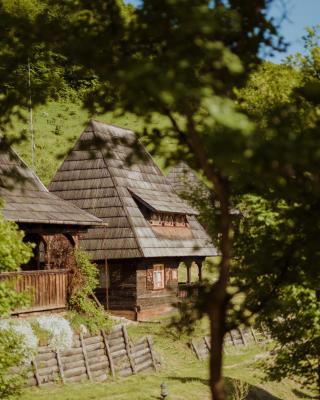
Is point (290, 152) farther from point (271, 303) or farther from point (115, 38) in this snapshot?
point (271, 303)

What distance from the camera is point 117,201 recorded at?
2495 cm

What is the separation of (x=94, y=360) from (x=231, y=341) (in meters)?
6.91

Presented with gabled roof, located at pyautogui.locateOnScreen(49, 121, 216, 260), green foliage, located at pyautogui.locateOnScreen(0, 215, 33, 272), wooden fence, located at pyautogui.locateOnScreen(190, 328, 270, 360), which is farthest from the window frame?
green foliage, located at pyautogui.locateOnScreen(0, 215, 33, 272)

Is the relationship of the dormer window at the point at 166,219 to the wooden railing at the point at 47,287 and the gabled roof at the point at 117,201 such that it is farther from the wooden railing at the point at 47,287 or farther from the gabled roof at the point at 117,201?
the wooden railing at the point at 47,287

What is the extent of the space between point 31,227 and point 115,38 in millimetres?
14954

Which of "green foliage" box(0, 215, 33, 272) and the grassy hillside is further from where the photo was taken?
A: the grassy hillside

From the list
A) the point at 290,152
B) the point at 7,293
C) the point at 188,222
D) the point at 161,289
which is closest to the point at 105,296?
the point at 161,289

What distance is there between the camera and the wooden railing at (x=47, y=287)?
18497 millimetres

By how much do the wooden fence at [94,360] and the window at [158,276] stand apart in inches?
271

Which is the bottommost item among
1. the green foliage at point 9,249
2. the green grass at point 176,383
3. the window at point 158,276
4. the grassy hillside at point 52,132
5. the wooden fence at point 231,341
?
the green grass at point 176,383

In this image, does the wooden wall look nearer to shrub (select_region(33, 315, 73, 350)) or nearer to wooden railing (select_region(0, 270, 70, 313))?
wooden railing (select_region(0, 270, 70, 313))

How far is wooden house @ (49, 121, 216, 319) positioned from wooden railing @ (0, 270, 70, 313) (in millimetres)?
3684

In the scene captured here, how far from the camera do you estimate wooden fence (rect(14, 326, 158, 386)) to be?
1585 cm

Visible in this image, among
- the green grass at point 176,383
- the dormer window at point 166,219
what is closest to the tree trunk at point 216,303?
the green grass at point 176,383
